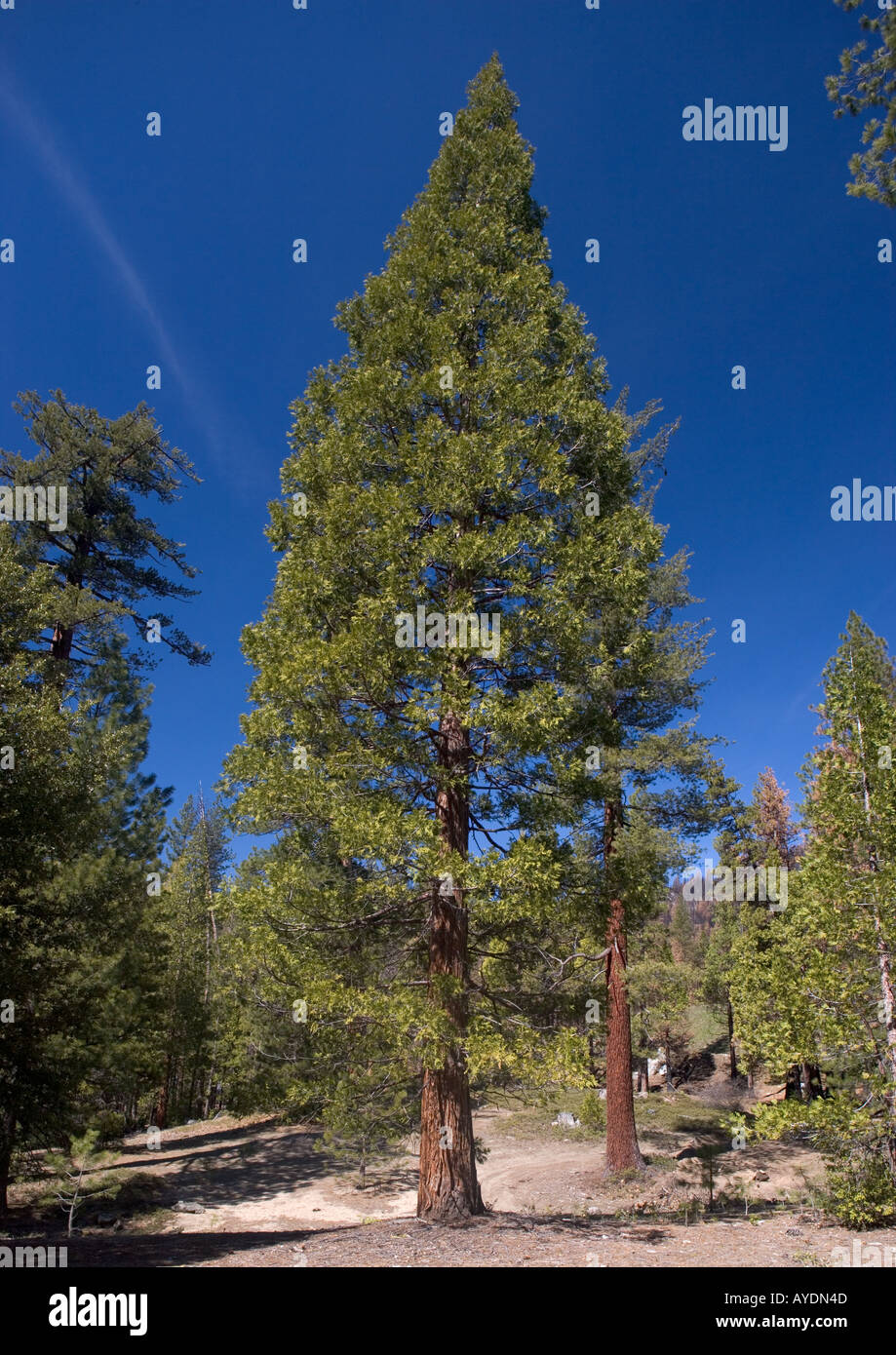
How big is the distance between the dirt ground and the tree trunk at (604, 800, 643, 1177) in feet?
1.72

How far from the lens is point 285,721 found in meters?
8.04

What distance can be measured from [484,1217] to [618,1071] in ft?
26.2

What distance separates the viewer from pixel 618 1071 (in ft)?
47.7

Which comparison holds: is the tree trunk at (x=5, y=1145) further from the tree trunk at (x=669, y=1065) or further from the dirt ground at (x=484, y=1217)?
the tree trunk at (x=669, y=1065)

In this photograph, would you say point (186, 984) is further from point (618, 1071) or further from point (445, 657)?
point (445, 657)

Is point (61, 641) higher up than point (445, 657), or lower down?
higher up

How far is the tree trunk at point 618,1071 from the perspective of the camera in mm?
14414

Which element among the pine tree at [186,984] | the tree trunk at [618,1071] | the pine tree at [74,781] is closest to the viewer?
the pine tree at [74,781]

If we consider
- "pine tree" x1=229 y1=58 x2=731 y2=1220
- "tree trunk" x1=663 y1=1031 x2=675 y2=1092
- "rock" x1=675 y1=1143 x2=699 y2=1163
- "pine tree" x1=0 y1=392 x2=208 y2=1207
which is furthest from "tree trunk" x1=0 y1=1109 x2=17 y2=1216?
"tree trunk" x1=663 y1=1031 x2=675 y2=1092

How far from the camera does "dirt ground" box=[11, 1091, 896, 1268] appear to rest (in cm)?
651

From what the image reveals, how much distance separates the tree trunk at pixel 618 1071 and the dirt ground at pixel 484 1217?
52 cm

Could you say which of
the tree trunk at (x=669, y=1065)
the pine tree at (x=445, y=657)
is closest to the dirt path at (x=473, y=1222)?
the pine tree at (x=445, y=657)

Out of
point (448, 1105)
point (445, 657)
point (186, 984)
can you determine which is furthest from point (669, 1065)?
point (445, 657)
